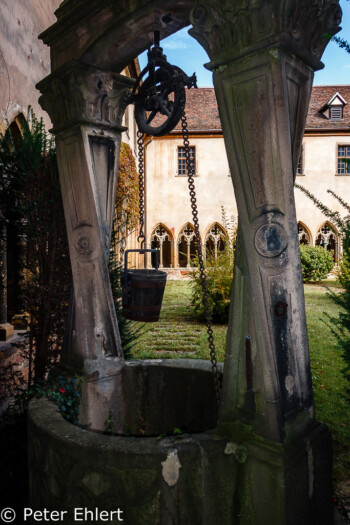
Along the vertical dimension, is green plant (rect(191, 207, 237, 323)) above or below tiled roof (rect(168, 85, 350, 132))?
below

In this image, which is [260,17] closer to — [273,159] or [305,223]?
[273,159]

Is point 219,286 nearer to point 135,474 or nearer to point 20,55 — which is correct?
point 20,55

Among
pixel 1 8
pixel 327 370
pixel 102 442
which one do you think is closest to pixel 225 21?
pixel 102 442

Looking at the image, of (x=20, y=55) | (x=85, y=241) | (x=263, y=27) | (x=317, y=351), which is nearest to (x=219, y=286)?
(x=317, y=351)

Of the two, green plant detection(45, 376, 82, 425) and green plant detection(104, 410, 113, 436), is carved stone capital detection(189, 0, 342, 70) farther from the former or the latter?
green plant detection(104, 410, 113, 436)

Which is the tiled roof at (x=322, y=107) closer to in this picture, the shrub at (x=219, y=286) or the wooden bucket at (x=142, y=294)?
the shrub at (x=219, y=286)

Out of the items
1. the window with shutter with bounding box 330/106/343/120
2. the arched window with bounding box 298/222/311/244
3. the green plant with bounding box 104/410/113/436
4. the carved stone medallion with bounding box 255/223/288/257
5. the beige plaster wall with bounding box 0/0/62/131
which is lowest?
the green plant with bounding box 104/410/113/436

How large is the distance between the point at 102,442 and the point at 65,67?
2543 millimetres

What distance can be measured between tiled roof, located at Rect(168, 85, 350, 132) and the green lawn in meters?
10.5

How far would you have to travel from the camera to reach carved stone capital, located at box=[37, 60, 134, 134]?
3.04 m

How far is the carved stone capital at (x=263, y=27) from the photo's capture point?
1888 millimetres

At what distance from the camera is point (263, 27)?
1.92 m

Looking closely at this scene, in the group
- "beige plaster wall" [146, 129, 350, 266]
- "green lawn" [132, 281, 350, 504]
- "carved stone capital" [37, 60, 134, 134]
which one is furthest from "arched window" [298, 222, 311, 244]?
"carved stone capital" [37, 60, 134, 134]

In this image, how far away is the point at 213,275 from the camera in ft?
31.1
